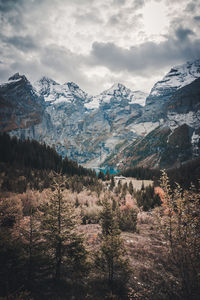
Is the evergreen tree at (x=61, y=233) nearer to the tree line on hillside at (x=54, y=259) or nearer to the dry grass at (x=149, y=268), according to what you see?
the tree line on hillside at (x=54, y=259)

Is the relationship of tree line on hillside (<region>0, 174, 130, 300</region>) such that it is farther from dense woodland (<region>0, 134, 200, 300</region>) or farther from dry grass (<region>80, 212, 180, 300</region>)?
dry grass (<region>80, 212, 180, 300</region>)

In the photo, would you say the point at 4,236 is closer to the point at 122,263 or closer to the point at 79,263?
the point at 79,263

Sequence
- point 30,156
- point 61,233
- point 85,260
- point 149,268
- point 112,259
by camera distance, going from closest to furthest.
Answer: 1. point 61,233
2. point 85,260
3. point 112,259
4. point 149,268
5. point 30,156

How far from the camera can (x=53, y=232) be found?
7352 mm

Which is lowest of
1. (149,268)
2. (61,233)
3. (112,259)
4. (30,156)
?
(149,268)

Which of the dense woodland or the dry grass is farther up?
the dense woodland

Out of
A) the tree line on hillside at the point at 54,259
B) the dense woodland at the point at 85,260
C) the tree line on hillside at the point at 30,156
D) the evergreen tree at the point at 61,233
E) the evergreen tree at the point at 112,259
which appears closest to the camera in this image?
the dense woodland at the point at 85,260

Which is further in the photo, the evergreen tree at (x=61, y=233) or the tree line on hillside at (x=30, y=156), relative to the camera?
the tree line on hillside at (x=30, y=156)

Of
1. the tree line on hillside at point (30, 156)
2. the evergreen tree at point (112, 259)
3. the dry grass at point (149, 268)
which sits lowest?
the dry grass at point (149, 268)

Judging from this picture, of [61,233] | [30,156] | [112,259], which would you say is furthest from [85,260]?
[30,156]

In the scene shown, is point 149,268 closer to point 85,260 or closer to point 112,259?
point 112,259

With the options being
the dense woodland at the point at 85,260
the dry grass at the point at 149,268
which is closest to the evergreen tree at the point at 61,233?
the dense woodland at the point at 85,260

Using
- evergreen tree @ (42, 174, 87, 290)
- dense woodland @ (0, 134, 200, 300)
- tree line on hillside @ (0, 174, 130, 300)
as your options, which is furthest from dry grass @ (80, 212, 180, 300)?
evergreen tree @ (42, 174, 87, 290)

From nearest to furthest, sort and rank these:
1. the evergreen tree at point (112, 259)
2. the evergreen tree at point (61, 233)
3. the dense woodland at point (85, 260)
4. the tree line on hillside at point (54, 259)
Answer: the dense woodland at point (85, 260), the tree line on hillside at point (54, 259), the evergreen tree at point (61, 233), the evergreen tree at point (112, 259)
